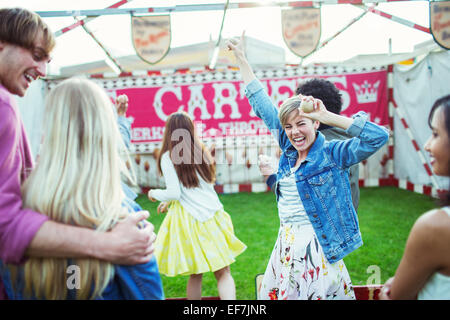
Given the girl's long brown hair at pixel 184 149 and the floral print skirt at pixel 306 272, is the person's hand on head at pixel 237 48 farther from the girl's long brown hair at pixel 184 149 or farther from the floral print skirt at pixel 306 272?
the floral print skirt at pixel 306 272

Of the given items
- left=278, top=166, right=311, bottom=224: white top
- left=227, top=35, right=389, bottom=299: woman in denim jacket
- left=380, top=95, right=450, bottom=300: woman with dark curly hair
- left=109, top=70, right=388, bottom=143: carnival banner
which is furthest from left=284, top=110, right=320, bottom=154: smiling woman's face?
left=109, top=70, right=388, bottom=143: carnival banner

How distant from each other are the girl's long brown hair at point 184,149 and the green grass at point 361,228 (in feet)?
3.42

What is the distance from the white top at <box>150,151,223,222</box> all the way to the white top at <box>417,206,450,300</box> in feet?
5.52

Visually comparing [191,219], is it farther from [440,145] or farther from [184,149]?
[440,145]

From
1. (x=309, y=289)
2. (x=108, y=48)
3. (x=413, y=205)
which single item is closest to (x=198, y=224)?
(x=309, y=289)

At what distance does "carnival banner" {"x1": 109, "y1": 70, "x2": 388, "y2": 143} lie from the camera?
7.05 meters

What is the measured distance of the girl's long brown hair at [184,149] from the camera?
8.37ft

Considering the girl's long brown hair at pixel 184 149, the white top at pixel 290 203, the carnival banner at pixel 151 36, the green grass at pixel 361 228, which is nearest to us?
the white top at pixel 290 203

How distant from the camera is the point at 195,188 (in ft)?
8.59

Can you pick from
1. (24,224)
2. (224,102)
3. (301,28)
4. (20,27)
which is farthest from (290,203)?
(224,102)

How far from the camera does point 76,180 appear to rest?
3.41ft

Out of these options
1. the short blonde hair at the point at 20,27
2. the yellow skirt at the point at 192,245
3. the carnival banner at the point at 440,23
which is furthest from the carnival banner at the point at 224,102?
the short blonde hair at the point at 20,27

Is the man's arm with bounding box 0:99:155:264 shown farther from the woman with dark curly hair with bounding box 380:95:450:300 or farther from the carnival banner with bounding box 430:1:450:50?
the carnival banner with bounding box 430:1:450:50

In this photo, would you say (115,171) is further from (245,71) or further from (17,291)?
(245,71)
